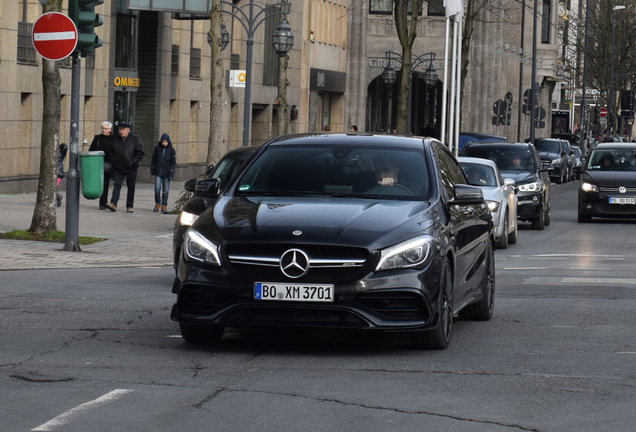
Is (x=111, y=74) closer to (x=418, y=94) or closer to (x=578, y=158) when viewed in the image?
(x=578, y=158)

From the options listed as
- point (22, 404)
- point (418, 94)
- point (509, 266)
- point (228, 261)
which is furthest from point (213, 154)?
point (418, 94)

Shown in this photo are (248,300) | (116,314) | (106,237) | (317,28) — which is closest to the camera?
(248,300)

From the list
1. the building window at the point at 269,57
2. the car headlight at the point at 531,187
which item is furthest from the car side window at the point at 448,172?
the building window at the point at 269,57

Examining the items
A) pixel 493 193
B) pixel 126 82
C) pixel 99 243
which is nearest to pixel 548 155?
pixel 126 82

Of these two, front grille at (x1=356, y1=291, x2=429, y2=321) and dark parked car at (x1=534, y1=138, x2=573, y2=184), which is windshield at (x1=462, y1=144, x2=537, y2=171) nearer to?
front grille at (x1=356, y1=291, x2=429, y2=321)

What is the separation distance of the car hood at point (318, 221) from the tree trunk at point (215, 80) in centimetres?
1799

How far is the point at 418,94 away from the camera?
85500 mm

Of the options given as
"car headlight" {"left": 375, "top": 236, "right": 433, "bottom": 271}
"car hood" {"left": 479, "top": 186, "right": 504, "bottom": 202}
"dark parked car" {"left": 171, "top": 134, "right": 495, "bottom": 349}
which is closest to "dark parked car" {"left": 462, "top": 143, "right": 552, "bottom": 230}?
"car hood" {"left": 479, "top": 186, "right": 504, "bottom": 202}

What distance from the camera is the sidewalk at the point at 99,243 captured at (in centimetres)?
1777

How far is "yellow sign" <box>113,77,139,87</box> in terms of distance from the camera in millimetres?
40656

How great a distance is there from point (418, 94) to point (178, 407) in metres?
78.6

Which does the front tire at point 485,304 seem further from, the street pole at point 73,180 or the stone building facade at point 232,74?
the stone building facade at point 232,74

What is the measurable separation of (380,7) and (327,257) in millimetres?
68952

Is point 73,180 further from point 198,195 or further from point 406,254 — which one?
point 406,254
